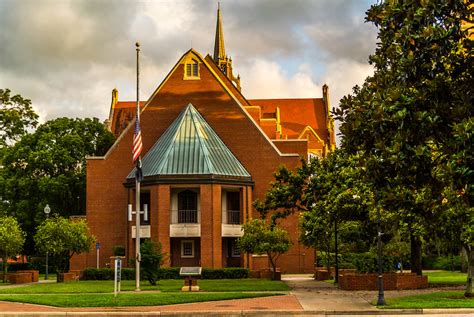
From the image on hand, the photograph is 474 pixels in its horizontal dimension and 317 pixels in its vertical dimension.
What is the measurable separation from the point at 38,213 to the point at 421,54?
189 ft

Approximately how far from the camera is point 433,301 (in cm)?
2517

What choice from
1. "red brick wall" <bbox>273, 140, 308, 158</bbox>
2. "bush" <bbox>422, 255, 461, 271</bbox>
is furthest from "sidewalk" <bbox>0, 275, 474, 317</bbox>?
"bush" <bbox>422, 255, 461, 271</bbox>

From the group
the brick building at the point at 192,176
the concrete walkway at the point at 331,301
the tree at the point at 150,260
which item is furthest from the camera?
the brick building at the point at 192,176

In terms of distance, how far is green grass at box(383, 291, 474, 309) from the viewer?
23.5 m

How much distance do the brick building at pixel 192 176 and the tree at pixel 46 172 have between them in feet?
34.3

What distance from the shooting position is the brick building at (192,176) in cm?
5294

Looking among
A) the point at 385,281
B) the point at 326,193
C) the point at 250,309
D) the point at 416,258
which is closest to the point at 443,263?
the point at 416,258

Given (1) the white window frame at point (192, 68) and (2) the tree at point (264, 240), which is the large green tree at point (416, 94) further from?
(1) the white window frame at point (192, 68)

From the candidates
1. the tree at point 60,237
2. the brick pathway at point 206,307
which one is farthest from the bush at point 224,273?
the brick pathway at point 206,307

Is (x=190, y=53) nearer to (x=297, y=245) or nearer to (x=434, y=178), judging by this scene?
(x=297, y=245)

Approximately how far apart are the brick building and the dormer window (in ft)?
0.29

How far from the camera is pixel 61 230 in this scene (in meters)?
45.5

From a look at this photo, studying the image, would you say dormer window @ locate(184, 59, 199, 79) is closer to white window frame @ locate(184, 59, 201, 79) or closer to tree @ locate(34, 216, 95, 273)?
white window frame @ locate(184, 59, 201, 79)

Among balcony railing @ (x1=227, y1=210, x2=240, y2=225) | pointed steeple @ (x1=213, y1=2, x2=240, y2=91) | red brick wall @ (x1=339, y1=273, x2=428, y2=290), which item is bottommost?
red brick wall @ (x1=339, y1=273, x2=428, y2=290)
